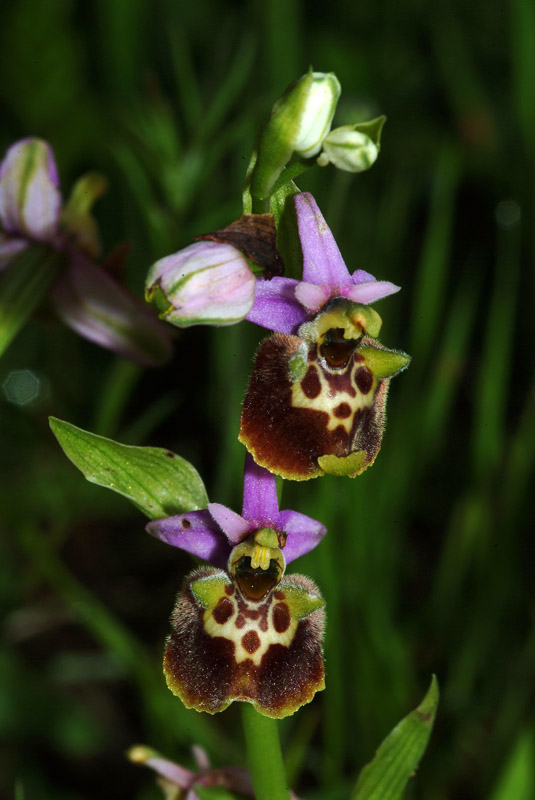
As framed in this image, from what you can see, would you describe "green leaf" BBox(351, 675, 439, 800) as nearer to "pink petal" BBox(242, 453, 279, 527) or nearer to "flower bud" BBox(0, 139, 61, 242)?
"pink petal" BBox(242, 453, 279, 527)

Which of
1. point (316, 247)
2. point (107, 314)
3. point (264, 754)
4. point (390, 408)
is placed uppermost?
point (316, 247)

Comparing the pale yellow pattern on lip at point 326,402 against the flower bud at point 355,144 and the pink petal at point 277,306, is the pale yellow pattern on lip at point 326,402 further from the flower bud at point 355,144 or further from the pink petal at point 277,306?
the flower bud at point 355,144

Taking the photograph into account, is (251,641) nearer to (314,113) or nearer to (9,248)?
(314,113)

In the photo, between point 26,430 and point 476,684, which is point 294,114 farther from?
point 26,430

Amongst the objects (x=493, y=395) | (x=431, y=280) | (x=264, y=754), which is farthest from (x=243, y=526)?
(x=431, y=280)

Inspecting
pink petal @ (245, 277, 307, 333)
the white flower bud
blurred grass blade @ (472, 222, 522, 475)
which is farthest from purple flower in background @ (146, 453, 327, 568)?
blurred grass blade @ (472, 222, 522, 475)
